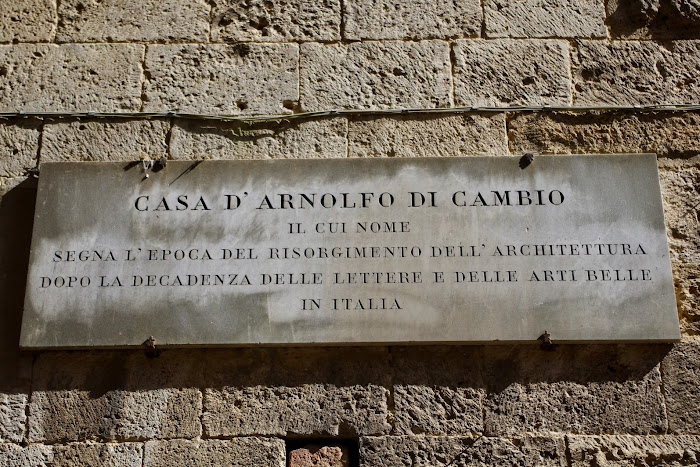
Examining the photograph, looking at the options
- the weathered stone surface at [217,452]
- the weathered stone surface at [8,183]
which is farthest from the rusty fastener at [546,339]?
the weathered stone surface at [8,183]

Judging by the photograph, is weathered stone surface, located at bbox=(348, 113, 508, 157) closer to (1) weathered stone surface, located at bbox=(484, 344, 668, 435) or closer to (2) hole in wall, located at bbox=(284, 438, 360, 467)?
(1) weathered stone surface, located at bbox=(484, 344, 668, 435)

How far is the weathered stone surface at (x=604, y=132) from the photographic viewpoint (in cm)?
376

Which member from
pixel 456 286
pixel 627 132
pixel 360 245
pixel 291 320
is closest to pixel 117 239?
pixel 291 320

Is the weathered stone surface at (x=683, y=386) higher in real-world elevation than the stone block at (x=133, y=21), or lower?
lower

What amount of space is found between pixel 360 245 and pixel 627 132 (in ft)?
4.78

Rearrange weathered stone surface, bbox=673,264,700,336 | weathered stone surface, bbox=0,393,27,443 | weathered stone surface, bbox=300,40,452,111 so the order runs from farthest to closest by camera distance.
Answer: weathered stone surface, bbox=300,40,452,111
weathered stone surface, bbox=673,264,700,336
weathered stone surface, bbox=0,393,27,443

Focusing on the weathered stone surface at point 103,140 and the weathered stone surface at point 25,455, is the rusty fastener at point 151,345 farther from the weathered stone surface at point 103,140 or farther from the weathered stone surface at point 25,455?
the weathered stone surface at point 103,140

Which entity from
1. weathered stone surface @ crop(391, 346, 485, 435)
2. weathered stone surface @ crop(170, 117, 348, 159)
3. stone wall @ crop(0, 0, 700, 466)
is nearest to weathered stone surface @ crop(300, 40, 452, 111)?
stone wall @ crop(0, 0, 700, 466)

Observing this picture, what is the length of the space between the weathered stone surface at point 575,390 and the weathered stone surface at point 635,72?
128cm

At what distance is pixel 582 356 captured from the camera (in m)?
3.38

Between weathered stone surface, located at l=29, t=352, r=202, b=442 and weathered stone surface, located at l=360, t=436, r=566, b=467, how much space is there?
2.58 feet

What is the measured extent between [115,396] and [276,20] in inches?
80.3

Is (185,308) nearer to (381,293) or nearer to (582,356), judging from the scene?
(381,293)

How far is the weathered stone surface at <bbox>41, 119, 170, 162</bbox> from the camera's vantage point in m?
3.78
